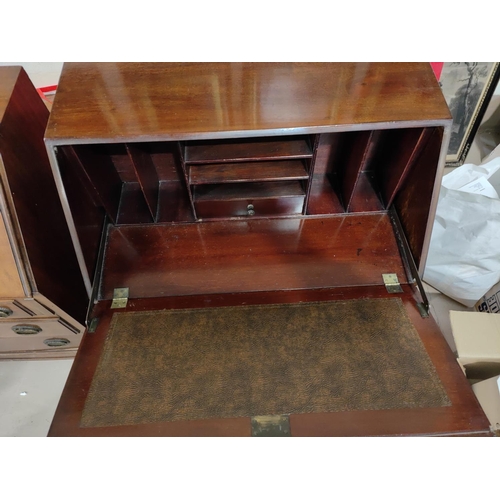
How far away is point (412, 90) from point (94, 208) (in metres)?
1.04

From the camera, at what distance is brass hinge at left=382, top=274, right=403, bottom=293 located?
49.3 inches

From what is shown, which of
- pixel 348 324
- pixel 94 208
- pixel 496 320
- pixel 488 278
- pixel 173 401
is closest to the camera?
pixel 173 401

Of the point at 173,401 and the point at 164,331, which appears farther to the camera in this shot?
the point at 164,331

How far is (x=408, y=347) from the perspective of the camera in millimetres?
1129

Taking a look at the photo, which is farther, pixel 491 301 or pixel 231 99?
pixel 491 301

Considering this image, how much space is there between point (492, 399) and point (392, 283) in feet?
1.92

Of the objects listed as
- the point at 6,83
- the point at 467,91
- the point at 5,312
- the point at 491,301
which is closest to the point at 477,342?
the point at 491,301

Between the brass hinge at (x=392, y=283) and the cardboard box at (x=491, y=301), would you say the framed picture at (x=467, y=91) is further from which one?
the brass hinge at (x=392, y=283)

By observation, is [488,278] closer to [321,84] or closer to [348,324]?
[348,324]

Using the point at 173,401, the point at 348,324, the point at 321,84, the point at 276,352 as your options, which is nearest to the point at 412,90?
the point at 321,84

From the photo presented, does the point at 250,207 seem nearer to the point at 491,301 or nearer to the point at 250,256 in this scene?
the point at 250,256

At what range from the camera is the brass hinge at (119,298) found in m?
1.24

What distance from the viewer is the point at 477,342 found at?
1.54 meters

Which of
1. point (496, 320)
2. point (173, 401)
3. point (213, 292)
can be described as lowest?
point (173, 401)
